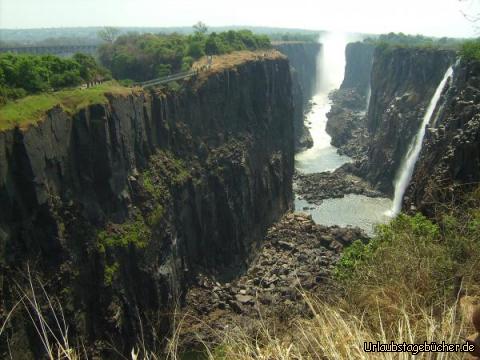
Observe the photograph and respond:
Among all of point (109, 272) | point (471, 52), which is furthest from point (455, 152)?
point (109, 272)

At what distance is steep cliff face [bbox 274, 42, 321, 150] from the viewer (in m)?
134

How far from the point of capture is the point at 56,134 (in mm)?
37844

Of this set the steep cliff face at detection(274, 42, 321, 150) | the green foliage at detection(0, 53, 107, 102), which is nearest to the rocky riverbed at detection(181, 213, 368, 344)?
the green foliage at detection(0, 53, 107, 102)

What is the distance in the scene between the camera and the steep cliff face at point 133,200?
3419cm

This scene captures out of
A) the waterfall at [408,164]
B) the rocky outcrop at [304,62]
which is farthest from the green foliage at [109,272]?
the rocky outcrop at [304,62]

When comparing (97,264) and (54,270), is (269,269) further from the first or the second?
(54,270)

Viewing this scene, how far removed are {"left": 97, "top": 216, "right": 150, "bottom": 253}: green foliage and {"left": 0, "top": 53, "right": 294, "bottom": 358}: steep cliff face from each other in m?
0.11

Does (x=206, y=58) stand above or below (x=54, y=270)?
above

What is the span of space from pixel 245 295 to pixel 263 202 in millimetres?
20883

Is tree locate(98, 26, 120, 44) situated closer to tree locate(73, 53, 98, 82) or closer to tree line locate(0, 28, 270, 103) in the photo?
tree line locate(0, 28, 270, 103)

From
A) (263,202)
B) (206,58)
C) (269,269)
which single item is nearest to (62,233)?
(269,269)

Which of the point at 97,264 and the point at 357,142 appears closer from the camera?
the point at 97,264

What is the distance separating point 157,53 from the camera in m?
71.6

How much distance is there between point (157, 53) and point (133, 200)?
3308cm
